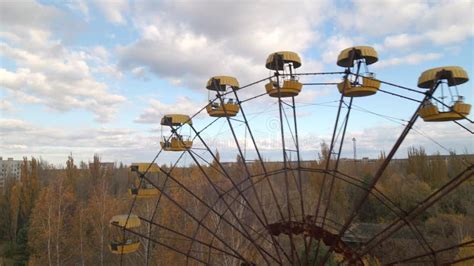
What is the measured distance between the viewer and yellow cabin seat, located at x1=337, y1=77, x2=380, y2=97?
1060 cm

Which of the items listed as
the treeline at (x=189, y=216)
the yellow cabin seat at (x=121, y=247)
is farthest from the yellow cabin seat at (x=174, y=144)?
the treeline at (x=189, y=216)

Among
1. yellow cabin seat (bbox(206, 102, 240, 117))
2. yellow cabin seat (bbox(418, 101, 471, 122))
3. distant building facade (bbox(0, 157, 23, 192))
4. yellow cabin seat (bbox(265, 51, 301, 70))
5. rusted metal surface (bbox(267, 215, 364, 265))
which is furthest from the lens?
distant building facade (bbox(0, 157, 23, 192))

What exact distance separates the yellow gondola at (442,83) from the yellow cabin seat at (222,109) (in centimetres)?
579

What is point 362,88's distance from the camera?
10633mm

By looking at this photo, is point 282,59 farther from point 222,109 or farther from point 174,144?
point 174,144

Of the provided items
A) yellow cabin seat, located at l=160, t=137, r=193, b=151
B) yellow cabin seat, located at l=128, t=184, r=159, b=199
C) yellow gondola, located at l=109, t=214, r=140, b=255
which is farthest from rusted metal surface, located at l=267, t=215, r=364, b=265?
yellow cabin seat, located at l=128, t=184, r=159, b=199

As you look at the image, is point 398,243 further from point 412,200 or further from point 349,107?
point 349,107

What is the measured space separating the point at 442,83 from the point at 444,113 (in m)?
0.90

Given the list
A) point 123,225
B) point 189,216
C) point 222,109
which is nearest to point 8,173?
point 189,216

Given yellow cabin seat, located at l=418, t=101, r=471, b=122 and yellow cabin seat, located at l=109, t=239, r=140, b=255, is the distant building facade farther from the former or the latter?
yellow cabin seat, located at l=418, t=101, r=471, b=122

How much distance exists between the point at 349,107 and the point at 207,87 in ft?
16.3

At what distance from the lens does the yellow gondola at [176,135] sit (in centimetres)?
1489

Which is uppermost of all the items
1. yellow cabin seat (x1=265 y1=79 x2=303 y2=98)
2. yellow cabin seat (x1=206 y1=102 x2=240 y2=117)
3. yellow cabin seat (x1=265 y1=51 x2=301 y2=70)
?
yellow cabin seat (x1=265 y1=51 x2=301 y2=70)

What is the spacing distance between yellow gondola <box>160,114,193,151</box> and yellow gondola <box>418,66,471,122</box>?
26.4 feet
